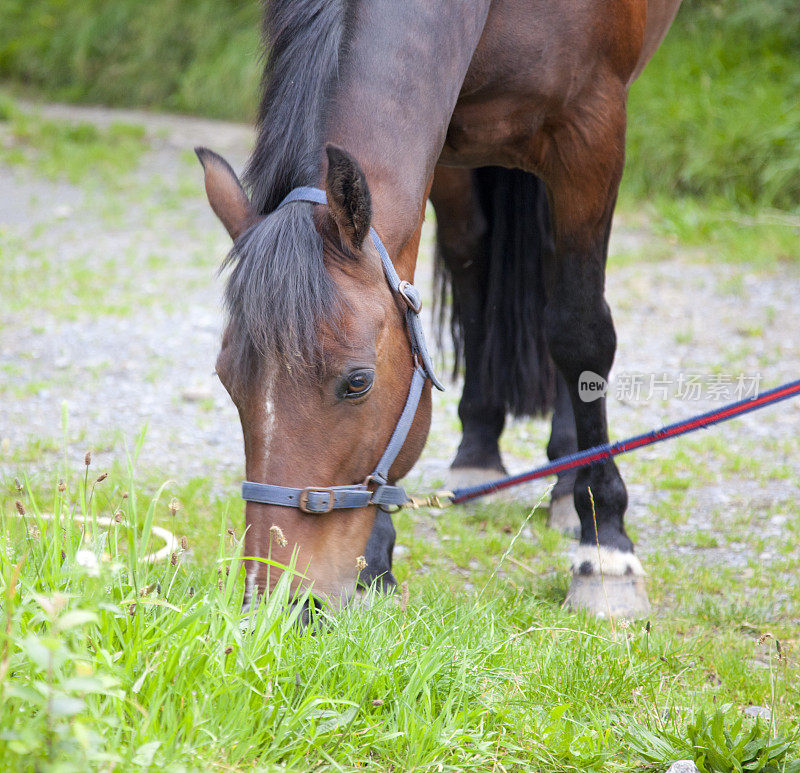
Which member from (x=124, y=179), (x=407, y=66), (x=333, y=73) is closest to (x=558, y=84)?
(x=407, y=66)

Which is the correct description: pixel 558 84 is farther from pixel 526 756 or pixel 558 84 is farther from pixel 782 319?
pixel 782 319

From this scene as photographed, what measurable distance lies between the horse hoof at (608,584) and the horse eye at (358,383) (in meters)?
1.10

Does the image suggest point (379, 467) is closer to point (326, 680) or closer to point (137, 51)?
point (326, 680)

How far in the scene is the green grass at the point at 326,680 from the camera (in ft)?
5.04

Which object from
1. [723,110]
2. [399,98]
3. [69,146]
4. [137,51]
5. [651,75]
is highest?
[137,51]

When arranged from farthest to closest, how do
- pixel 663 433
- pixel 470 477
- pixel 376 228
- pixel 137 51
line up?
pixel 137 51 < pixel 470 477 < pixel 663 433 < pixel 376 228

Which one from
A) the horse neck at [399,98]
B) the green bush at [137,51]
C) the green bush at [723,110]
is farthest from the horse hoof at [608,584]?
the green bush at [137,51]

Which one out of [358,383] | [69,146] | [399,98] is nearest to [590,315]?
[399,98]

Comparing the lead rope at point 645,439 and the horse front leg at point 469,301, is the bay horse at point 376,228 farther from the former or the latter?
the horse front leg at point 469,301

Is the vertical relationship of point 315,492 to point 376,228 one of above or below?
below

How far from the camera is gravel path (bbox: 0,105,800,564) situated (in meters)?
3.87

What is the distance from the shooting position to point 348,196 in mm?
1913

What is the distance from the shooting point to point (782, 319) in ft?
18.5

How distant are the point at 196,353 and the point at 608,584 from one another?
3172 mm
